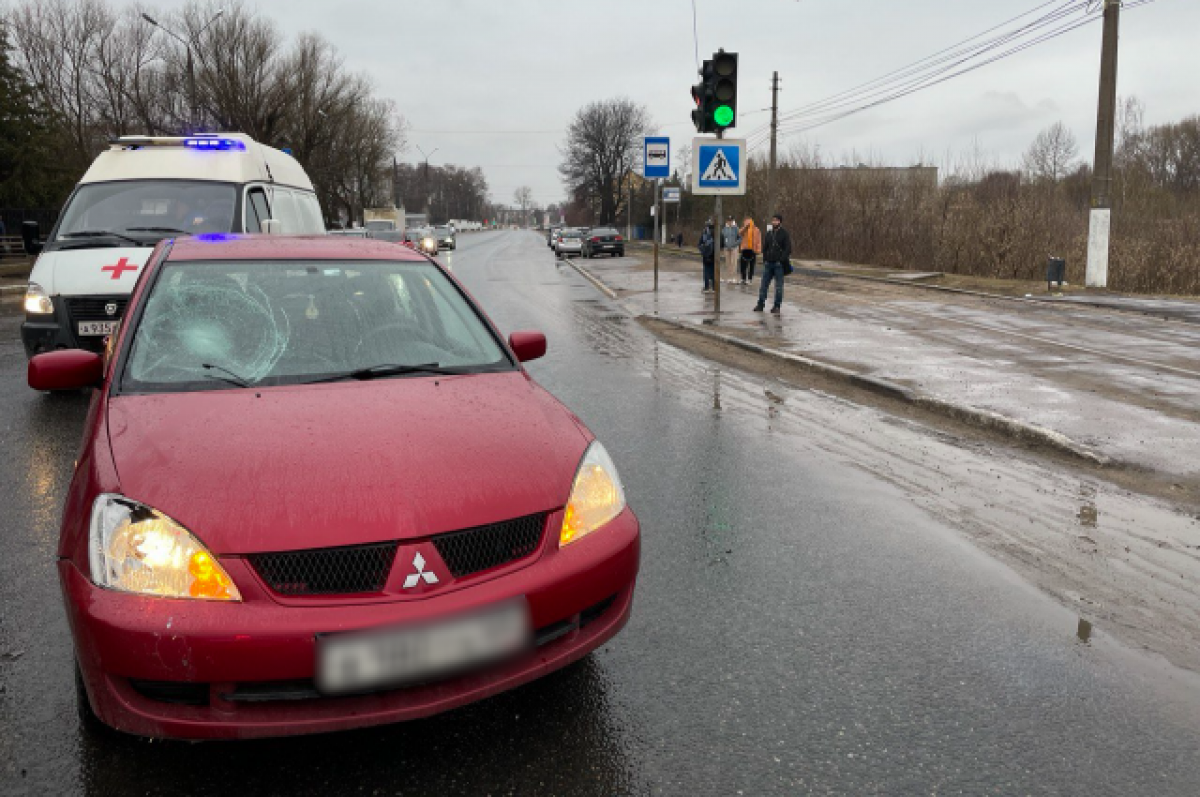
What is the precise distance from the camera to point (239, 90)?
43.7 m

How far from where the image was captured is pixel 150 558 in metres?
2.44

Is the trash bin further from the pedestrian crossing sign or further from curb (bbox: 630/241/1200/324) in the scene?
the pedestrian crossing sign

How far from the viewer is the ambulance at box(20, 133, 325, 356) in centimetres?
780

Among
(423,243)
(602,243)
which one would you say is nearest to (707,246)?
(423,243)

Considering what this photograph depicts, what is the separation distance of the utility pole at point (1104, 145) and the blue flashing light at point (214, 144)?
19.3m

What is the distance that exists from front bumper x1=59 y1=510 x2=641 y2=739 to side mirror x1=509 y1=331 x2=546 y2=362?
191 cm

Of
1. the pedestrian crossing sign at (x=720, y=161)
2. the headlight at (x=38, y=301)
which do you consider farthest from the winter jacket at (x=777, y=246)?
the headlight at (x=38, y=301)

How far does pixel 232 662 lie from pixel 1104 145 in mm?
23341

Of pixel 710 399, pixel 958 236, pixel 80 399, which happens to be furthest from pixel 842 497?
pixel 958 236

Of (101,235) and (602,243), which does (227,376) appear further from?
(602,243)

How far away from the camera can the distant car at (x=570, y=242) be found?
46062 millimetres

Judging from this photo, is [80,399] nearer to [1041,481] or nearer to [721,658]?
[721,658]

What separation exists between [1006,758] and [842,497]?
280 cm

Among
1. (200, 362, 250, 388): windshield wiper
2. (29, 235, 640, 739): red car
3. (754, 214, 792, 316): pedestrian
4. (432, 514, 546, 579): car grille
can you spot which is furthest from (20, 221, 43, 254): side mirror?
(754, 214, 792, 316): pedestrian
